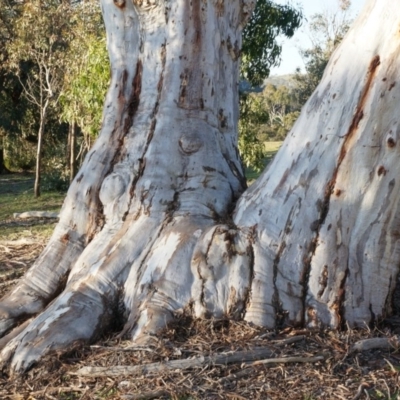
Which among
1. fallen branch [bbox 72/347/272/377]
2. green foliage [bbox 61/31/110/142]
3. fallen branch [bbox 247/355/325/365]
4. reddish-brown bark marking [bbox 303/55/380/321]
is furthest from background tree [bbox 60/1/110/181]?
fallen branch [bbox 247/355/325/365]

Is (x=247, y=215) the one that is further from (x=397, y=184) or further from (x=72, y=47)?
(x=72, y=47)

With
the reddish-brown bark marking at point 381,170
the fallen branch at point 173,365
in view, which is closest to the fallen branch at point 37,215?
the fallen branch at point 173,365

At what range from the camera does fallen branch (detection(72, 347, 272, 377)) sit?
11.5 feet

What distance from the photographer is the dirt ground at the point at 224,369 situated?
131 inches

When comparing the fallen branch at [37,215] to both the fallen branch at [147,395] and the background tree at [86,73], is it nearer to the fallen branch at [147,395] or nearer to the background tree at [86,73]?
the background tree at [86,73]

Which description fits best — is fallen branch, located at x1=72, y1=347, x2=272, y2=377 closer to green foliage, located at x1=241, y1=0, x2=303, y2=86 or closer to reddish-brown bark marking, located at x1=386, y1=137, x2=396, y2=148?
reddish-brown bark marking, located at x1=386, y1=137, x2=396, y2=148

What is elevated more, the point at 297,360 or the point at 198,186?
the point at 198,186

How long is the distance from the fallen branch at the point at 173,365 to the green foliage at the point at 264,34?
10.5 meters

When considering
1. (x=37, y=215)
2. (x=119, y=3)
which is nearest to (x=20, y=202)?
(x=37, y=215)

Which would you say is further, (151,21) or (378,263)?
(151,21)

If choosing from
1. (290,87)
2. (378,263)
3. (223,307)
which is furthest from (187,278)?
(290,87)

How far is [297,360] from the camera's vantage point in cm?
357

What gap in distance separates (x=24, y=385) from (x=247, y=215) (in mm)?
1579

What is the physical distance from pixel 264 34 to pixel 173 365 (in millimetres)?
11227
